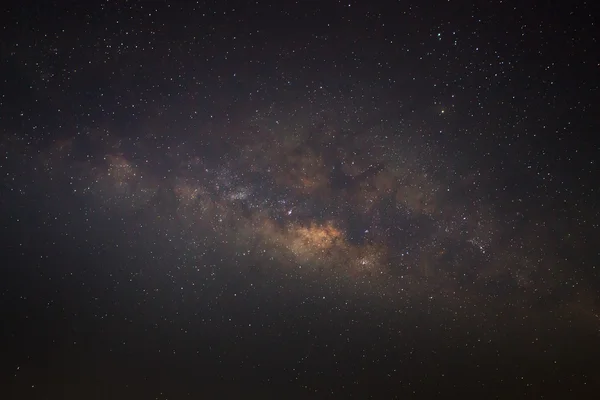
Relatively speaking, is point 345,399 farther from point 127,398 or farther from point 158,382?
point 127,398

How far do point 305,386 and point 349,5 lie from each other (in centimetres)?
856

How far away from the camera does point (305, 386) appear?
841 centimetres

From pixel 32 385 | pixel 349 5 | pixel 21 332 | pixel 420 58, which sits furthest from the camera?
pixel 32 385

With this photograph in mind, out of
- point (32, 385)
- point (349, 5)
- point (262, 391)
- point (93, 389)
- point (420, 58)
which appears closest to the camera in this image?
point (349, 5)

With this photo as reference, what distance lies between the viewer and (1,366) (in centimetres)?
740

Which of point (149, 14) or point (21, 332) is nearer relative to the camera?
point (149, 14)

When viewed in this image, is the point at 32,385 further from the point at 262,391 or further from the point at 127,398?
the point at 262,391

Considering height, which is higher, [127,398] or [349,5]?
[349,5]

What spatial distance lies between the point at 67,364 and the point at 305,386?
599 centimetres

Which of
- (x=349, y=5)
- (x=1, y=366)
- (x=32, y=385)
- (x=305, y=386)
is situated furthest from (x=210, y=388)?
(x=349, y=5)

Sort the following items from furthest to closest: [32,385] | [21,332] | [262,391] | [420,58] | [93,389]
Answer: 1. [262,391]
2. [93,389]
3. [32,385]
4. [21,332]
5. [420,58]

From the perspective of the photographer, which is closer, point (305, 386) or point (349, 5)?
point (349, 5)

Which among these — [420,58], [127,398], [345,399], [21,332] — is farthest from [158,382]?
[420,58]

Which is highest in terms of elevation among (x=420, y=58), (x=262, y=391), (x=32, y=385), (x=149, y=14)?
(x=420, y=58)
